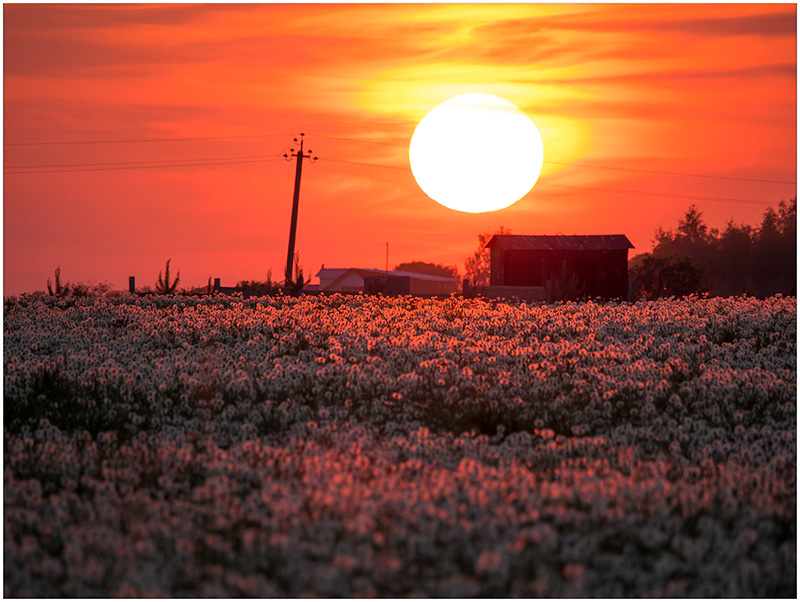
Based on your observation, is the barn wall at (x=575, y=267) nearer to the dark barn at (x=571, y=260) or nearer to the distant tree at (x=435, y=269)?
the dark barn at (x=571, y=260)

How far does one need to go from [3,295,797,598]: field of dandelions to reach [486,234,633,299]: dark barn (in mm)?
39557

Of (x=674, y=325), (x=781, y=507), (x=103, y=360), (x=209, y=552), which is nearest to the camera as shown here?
(x=209, y=552)

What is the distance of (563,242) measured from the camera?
57594 millimetres

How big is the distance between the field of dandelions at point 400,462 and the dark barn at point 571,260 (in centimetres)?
3956

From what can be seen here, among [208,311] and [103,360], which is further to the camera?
[208,311]

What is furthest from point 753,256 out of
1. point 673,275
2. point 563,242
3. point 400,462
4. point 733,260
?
point 400,462

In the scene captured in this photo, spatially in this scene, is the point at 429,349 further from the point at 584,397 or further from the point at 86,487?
the point at 86,487

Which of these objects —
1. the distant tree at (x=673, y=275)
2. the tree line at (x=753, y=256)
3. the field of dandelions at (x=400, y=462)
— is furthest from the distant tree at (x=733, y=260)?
the field of dandelions at (x=400, y=462)

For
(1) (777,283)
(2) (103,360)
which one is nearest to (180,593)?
(2) (103,360)

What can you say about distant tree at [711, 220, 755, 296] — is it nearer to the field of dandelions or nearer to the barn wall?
the barn wall

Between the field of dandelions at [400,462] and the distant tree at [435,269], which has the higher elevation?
the distant tree at [435,269]

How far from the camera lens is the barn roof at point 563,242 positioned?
56.2 metres

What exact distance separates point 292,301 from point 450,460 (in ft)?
56.0

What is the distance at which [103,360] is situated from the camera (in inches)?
536
